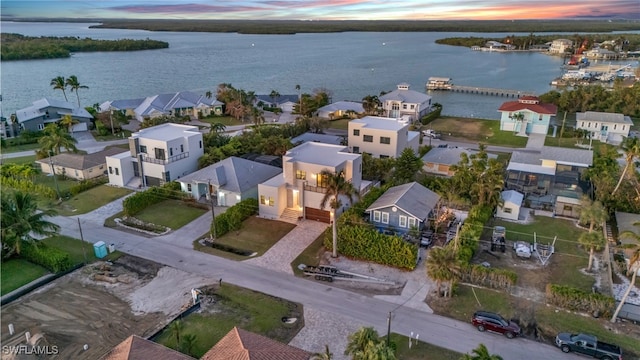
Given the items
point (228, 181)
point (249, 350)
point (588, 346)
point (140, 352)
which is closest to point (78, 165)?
point (228, 181)

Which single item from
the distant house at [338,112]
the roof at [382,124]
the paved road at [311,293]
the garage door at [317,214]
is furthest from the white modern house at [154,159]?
the distant house at [338,112]

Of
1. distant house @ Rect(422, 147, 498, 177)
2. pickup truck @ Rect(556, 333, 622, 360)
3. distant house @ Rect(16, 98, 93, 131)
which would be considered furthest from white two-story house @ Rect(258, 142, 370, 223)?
distant house @ Rect(16, 98, 93, 131)

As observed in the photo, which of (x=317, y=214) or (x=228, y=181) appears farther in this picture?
(x=228, y=181)

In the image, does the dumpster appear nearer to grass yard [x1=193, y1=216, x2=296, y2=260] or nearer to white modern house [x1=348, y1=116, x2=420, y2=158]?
grass yard [x1=193, y1=216, x2=296, y2=260]

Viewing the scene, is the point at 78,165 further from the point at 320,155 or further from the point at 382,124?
the point at 382,124

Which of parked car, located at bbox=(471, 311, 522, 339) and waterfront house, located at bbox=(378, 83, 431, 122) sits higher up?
waterfront house, located at bbox=(378, 83, 431, 122)
